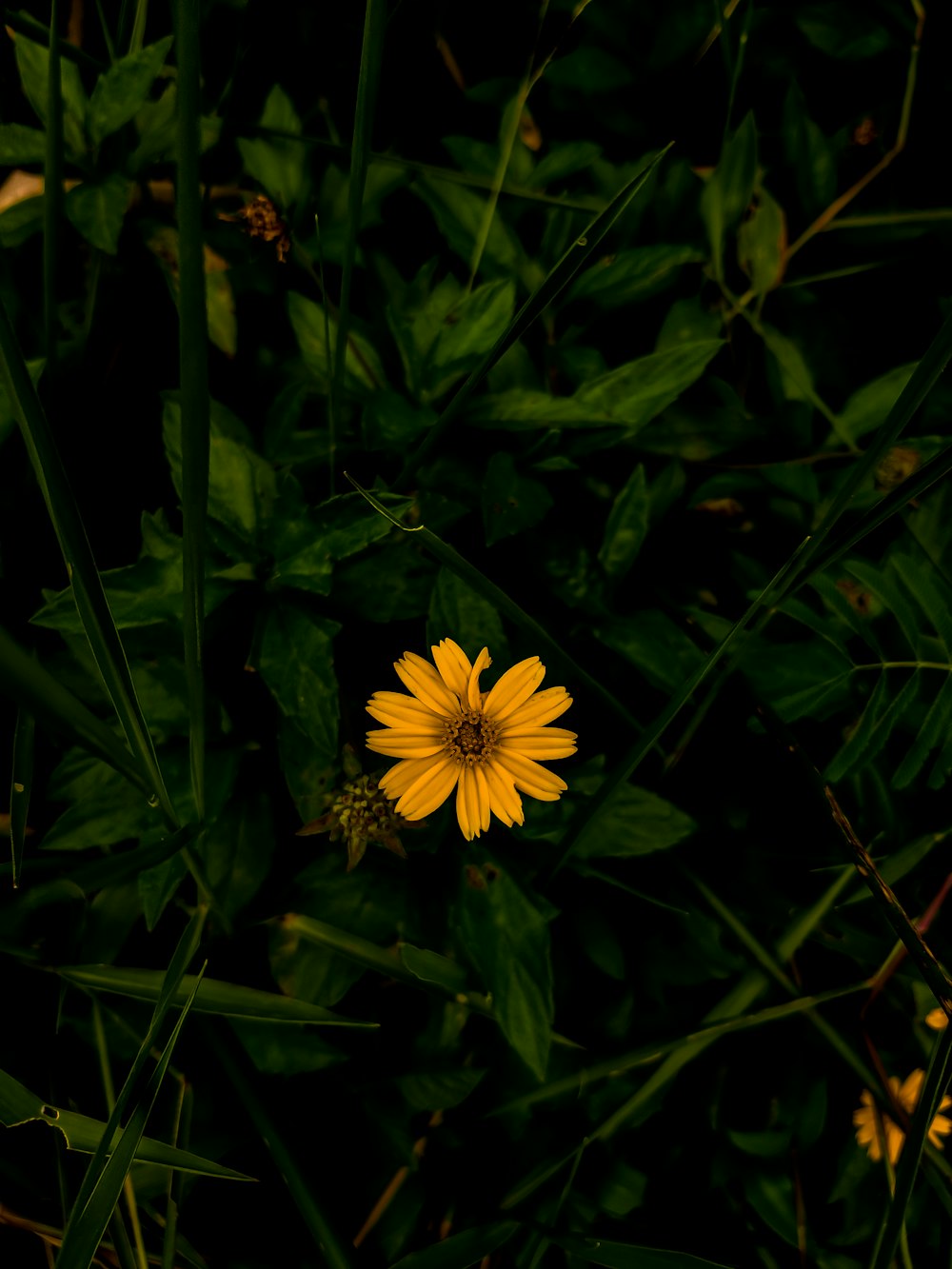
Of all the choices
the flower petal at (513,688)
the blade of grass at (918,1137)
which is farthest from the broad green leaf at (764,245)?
the blade of grass at (918,1137)

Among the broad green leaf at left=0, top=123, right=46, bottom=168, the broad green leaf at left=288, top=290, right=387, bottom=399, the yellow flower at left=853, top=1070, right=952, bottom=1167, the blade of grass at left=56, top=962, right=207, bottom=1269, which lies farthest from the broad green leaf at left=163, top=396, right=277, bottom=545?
the yellow flower at left=853, top=1070, right=952, bottom=1167

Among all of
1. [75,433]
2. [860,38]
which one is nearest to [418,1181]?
[75,433]

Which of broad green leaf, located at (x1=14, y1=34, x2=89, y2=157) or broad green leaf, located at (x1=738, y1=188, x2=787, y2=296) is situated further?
broad green leaf, located at (x1=738, y1=188, x2=787, y2=296)

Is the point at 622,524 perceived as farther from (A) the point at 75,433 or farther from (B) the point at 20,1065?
(B) the point at 20,1065

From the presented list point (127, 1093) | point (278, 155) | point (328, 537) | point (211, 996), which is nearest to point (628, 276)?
point (278, 155)

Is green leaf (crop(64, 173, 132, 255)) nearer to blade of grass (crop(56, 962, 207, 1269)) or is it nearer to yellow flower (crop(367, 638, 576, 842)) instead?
yellow flower (crop(367, 638, 576, 842))

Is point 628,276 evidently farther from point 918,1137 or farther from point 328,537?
point 918,1137

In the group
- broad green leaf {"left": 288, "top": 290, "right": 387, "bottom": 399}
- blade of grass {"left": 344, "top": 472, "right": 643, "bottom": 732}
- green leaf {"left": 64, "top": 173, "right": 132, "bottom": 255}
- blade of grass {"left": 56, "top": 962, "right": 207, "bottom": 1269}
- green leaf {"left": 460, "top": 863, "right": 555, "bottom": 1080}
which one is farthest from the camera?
broad green leaf {"left": 288, "top": 290, "right": 387, "bottom": 399}
